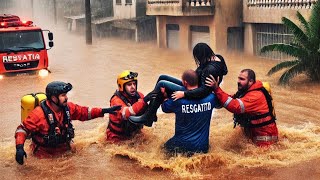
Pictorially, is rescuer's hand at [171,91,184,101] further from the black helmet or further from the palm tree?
the palm tree

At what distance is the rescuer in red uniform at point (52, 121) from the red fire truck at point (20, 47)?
10320mm

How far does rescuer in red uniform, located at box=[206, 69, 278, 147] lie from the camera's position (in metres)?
6.63

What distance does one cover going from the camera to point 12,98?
1440 cm

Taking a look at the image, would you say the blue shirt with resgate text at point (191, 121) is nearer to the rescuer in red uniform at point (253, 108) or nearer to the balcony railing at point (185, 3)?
the rescuer in red uniform at point (253, 108)

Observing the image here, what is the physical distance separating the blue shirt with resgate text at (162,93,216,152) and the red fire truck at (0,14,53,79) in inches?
449

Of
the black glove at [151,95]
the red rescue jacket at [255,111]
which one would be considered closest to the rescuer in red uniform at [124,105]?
the black glove at [151,95]

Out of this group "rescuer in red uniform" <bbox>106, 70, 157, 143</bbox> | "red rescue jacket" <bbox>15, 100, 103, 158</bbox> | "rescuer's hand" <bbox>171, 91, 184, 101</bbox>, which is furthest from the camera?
"rescuer in red uniform" <bbox>106, 70, 157, 143</bbox>

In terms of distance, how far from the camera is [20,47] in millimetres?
16844

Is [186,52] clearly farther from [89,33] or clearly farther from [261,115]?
[261,115]

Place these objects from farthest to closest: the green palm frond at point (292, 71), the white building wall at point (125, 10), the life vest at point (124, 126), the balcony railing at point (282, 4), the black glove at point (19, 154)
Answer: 1. the white building wall at point (125, 10)
2. the balcony railing at point (282, 4)
3. the green palm frond at point (292, 71)
4. the life vest at point (124, 126)
5. the black glove at point (19, 154)

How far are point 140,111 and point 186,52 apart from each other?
18.1 metres

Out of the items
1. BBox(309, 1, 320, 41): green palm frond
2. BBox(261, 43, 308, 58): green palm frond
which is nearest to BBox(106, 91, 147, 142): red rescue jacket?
BBox(261, 43, 308, 58): green palm frond

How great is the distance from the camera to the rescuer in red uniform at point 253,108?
6.63m

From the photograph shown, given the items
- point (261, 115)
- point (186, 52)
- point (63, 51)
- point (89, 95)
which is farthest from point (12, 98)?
point (63, 51)
